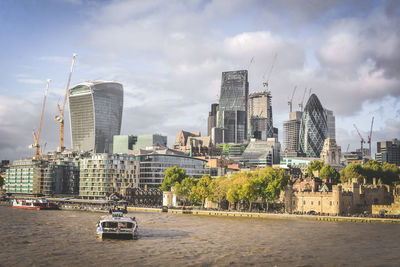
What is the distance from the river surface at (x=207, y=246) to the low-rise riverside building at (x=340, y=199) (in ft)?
79.5

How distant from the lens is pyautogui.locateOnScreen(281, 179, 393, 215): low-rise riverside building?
130 metres

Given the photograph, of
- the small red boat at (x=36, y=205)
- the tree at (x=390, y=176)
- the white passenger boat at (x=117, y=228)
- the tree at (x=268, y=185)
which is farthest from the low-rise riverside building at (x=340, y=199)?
the small red boat at (x=36, y=205)

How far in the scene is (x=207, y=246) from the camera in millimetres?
74812

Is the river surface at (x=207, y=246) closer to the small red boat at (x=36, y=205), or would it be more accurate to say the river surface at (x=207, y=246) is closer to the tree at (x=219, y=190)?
the tree at (x=219, y=190)

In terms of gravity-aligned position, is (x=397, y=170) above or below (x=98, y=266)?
above

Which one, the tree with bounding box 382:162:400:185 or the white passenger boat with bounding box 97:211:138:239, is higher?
the tree with bounding box 382:162:400:185

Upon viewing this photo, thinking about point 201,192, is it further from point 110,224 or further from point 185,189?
point 110,224

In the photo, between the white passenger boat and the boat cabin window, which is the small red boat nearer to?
the boat cabin window

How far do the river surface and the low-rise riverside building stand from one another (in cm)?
2424

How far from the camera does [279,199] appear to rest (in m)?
164

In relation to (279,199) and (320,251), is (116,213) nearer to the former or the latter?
(320,251)

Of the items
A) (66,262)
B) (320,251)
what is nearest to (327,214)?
(320,251)

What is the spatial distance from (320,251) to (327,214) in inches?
2232

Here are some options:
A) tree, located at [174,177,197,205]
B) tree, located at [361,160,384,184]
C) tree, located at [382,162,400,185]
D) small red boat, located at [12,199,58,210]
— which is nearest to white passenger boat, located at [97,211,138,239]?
tree, located at [174,177,197,205]
